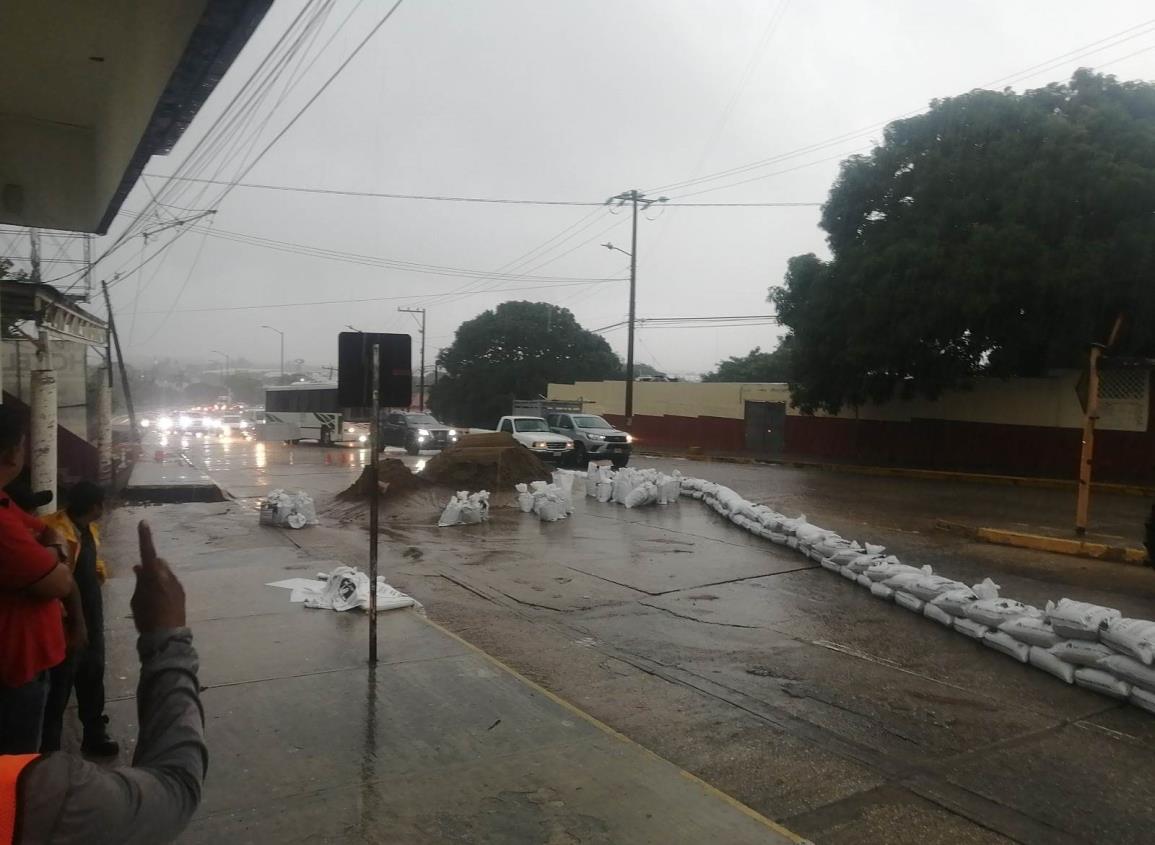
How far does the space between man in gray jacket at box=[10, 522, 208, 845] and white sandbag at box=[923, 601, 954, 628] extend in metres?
7.15

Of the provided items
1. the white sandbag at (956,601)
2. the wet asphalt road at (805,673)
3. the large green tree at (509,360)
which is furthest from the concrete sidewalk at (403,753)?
the large green tree at (509,360)

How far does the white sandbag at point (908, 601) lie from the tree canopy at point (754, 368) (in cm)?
4949

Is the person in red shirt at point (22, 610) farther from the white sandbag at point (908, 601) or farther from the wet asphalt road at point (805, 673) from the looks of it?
the white sandbag at point (908, 601)

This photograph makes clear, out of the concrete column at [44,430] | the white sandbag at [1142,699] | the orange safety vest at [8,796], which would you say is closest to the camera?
the orange safety vest at [8,796]

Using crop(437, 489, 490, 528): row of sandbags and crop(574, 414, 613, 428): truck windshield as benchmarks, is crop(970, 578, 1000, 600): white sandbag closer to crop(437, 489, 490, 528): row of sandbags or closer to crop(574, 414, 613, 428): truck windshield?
crop(437, 489, 490, 528): row of sandbags

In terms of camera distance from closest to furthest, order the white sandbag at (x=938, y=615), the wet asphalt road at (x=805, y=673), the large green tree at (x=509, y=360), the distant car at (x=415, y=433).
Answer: the wet asphalt road at (x=805, y=673)
the white sandbag at (x=938, y=615)
the distant car at (x=415, y=433)
the large green tree at (x=509, y=360)

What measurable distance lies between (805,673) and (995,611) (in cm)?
187

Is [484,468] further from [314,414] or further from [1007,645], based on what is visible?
[314,414]

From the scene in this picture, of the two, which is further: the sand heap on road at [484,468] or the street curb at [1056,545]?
the sand heap on road at [484,468]

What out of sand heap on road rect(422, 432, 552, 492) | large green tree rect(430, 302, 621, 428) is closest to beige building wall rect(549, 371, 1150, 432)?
sand heap on road rect(422, 432, 552, 492)

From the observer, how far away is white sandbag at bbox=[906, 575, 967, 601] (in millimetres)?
7855

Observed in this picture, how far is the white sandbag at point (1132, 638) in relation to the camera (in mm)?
5590

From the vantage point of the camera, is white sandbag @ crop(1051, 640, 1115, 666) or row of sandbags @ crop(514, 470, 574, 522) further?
row of sandbags @ crop(514, 470, 574, 522)

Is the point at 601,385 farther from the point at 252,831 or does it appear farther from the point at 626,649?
the point at 252,831
